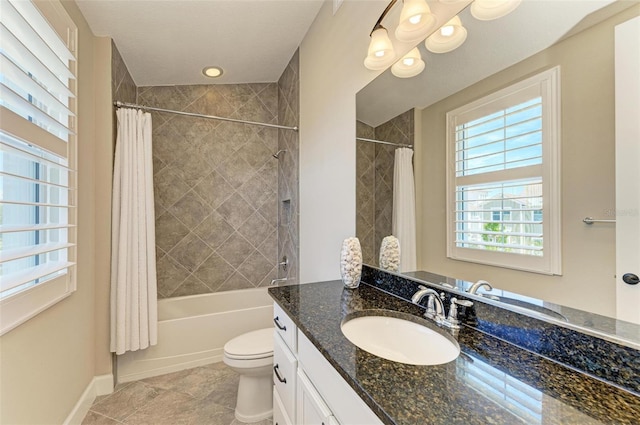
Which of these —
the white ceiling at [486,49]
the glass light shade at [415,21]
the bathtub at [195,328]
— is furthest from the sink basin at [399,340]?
the bathtub at [195,328]

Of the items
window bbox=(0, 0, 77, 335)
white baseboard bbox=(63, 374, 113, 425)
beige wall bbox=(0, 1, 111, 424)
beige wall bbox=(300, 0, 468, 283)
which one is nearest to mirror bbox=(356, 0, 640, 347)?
beige wall bbox=(300, 0, 468, 283)

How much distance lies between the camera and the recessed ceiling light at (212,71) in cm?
256

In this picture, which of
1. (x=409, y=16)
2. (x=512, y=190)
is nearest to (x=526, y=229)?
(x=512, y=190)

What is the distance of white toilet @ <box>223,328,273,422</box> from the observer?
1.71 meters

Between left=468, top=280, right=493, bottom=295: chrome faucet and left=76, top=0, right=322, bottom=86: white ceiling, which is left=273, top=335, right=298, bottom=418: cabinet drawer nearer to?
left=468, top=280, right=493, bottom=295: chrome faucet

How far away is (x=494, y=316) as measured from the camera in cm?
89

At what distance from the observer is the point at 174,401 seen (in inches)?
76.6

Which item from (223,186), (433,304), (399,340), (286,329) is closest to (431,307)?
(433,304)

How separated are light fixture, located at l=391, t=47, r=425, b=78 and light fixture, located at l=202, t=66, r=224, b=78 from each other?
1878 millimetres

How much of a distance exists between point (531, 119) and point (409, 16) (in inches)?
25.9

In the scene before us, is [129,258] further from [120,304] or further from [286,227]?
[286,227]

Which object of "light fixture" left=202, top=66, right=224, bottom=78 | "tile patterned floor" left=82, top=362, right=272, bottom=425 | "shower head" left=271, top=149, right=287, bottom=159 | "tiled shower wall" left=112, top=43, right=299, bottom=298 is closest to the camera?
"tile patterned floor" left=82, top=362, right=272, bottom=425

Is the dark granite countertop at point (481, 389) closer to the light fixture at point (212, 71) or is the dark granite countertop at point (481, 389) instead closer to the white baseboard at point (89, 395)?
the white baseboard at point (89, 395)

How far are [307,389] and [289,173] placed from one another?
202 cm
